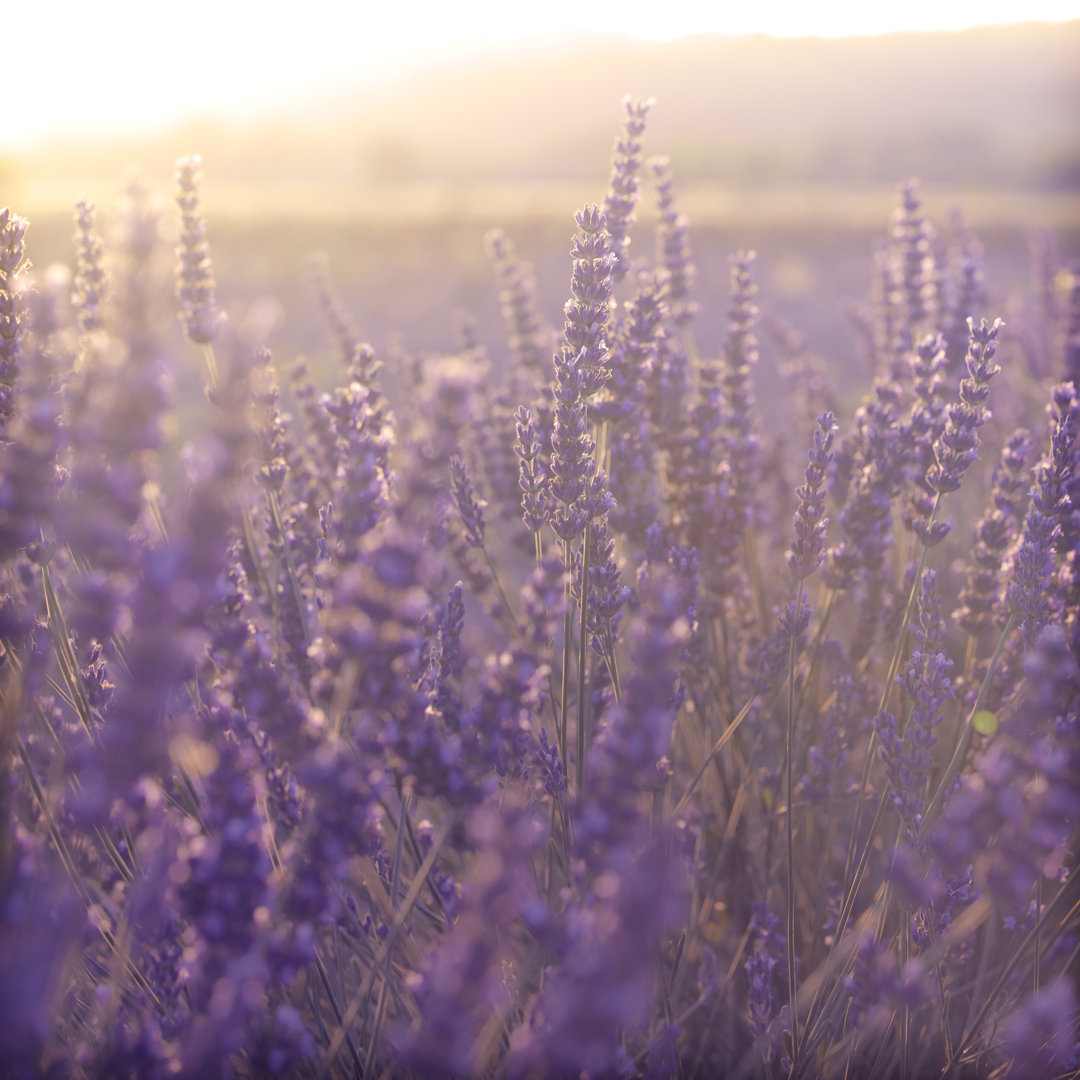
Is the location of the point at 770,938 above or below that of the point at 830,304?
below

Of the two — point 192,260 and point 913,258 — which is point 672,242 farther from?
point 192,260

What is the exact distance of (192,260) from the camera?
1910mm

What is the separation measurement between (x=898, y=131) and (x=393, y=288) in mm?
47187

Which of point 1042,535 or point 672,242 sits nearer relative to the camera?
point 1042,535

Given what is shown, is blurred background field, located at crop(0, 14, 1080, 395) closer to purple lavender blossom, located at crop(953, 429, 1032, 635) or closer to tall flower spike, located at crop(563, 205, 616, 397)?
tall flower spike, located at crop(563, 205, 616, 397)

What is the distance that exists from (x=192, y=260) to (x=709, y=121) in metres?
65.9

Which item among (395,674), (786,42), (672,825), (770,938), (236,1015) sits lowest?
(770,938)

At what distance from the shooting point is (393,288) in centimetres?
1279

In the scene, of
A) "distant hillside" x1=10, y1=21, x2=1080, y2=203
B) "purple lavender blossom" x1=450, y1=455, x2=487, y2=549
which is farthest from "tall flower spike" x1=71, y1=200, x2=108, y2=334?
"distant hillside" x1=10, y1=21, x2=1080, y2=203

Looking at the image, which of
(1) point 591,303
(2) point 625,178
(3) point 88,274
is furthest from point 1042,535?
(3) point 88,274

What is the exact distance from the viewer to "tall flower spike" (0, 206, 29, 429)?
1.33 metres

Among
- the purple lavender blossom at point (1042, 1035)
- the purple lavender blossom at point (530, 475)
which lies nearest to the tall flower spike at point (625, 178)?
the purple lavender blossom at point (530, 475)

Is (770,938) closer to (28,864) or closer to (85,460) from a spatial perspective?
(28,864)

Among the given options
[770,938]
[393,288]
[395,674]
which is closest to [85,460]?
[395,674]
